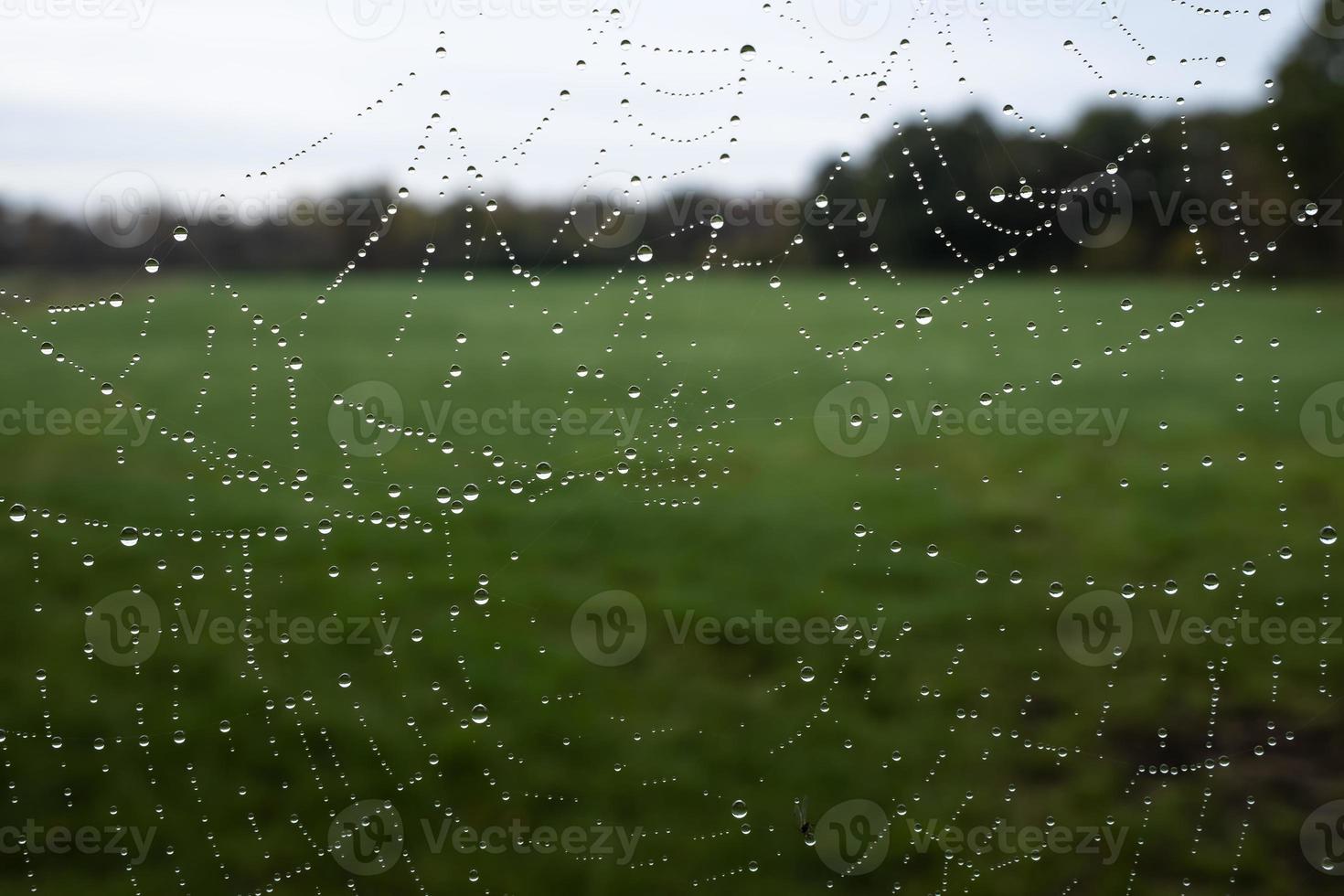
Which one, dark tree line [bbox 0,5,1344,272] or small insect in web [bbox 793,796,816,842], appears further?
small insect in web [bbox 793,796,816,842]

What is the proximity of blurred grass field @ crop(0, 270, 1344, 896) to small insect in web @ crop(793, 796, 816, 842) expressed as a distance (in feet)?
0.06

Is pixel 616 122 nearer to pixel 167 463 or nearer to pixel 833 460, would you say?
pixel 167 463

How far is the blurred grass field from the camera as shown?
1.54 m

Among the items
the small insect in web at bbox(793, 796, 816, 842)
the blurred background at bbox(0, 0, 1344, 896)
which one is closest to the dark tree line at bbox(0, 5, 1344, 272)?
the blurred background at bbox(0, 0, 1344, 896)

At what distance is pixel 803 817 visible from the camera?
1.61 meters

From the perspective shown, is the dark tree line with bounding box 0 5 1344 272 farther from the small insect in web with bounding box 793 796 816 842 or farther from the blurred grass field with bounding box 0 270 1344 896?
the small insect in web with bounding box 793 796 816 842

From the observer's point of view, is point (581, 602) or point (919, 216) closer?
point (919, 216)

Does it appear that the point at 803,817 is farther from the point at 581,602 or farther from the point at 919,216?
the point at 919,216

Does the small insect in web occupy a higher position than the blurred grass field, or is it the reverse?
the blurred grass field

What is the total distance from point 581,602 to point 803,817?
2.35 ft

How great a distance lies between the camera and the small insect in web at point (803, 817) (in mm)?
1591

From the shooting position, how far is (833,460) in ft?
9.67

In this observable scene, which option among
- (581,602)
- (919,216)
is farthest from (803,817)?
(919,216)

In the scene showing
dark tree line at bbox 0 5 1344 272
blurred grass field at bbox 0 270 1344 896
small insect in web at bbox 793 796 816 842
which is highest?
dark tree line at bbox 0 5 1344 272
